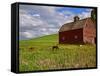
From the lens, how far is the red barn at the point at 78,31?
2.69 metres

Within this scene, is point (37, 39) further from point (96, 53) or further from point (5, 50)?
point (96, 53)

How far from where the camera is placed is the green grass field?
2520 mm

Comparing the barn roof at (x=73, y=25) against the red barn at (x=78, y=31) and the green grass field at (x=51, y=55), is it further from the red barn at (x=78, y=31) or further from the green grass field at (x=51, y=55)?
the green grass field at (x=51, y=55)

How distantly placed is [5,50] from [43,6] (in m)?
0.53

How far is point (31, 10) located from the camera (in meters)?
2.53

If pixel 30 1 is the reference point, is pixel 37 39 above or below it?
below

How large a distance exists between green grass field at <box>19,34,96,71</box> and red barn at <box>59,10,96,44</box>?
53mm

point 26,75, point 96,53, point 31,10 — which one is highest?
point 31,10

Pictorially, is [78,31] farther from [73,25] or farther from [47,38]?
[47,38]

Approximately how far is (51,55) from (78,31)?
0.37m

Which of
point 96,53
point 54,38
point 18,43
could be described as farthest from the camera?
A: point 96,53

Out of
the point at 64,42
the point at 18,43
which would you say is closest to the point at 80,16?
the point at 64,42

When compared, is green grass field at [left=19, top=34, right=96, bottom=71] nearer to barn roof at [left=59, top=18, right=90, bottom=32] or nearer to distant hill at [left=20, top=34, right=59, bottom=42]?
distant hill at [left=20, top=34, right=59, bottom=42]

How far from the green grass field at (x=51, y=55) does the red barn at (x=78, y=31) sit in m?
0.05
